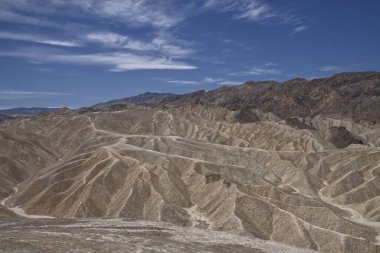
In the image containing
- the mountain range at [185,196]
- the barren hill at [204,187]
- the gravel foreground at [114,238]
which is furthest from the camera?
the barren hill at [204,187]

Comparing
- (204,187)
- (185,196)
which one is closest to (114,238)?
(185,196)

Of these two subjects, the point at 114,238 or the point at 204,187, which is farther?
the point at 204,187

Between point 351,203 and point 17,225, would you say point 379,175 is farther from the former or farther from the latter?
point 17,225

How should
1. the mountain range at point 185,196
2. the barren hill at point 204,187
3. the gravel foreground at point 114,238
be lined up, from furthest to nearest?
1. the barren hill at point 204,187
2. the mountain range at point 185,196
3. the gravel foreground at point 114,238

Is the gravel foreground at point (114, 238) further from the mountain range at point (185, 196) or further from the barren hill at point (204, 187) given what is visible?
the barren hill at point (204, 187)

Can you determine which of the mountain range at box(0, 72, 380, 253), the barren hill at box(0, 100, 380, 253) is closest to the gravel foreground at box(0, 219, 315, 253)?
the mountain range at box(0, 72, 380, 253)

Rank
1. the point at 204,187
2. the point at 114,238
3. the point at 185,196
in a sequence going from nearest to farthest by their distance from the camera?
1. the point at 114,238
2. the point at 185,196
3. the point at 204,187

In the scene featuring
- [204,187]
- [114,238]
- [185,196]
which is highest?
[114,238]

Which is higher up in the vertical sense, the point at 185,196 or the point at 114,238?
the point at 114,238

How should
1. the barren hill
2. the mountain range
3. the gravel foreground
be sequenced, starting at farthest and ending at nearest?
1. the barren hill
2. the mountain range
3. the gravel foreground

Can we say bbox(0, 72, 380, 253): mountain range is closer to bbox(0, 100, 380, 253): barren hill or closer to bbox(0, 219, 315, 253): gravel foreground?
bbox(0, 219, 315, 253): gravel foreground

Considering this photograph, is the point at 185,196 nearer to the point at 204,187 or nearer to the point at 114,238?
the point at 204,187

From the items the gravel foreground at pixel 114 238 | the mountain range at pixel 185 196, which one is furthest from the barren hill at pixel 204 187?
the gravel foreground at pixel 114 238
